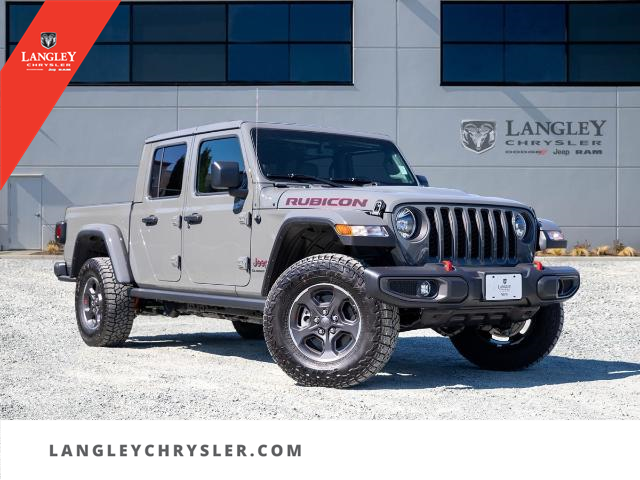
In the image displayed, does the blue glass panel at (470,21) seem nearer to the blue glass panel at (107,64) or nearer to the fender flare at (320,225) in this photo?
the blue glass panel at (107,64)

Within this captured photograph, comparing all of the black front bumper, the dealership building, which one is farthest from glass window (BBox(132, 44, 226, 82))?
the black front bumper

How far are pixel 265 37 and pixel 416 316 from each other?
64.3ft

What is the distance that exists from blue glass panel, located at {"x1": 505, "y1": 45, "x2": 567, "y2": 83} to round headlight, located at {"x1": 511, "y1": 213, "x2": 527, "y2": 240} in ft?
61.1

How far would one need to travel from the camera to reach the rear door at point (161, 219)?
25.9 feet

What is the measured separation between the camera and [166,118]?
2427 centimetres

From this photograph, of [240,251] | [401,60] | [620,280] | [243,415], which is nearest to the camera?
[243,415]

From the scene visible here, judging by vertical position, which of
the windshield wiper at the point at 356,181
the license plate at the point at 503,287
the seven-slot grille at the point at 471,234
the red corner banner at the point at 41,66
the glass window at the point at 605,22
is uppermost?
the glass window at the point at 605,22

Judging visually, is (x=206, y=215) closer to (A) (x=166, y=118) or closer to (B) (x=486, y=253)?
(B) (x=486, y=253)

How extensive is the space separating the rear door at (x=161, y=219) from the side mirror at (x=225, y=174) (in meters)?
1.20

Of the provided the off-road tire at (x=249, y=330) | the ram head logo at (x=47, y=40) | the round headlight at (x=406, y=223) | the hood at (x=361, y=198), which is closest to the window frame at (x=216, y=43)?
the ram head logo at (x=47, y=40)

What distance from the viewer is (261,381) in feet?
22.0

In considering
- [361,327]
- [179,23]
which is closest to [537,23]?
[179,23]

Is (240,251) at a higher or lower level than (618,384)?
higher
